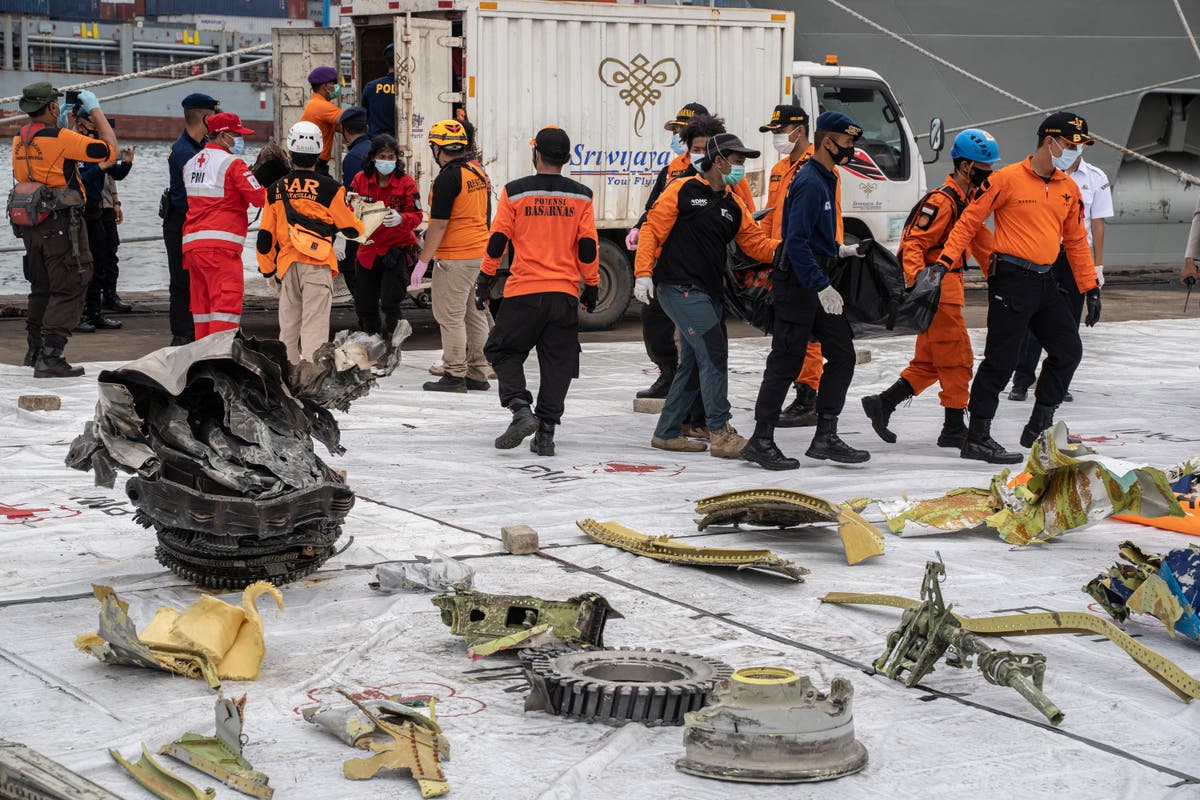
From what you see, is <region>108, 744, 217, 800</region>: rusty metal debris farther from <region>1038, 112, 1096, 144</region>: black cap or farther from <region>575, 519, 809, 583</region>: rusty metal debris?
<region>1038, 112, 1096, 144</region>: black cap

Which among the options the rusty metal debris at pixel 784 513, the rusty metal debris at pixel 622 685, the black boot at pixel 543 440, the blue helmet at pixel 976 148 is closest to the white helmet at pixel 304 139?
the black boot at pixel 543 440

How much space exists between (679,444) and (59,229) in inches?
180

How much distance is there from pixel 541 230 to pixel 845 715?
489cm

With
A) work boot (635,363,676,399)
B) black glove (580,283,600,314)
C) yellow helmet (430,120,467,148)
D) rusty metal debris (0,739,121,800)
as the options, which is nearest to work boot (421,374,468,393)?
work boot (635,363,676,399)

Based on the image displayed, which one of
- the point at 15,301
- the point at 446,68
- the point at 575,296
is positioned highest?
the point at 446,68

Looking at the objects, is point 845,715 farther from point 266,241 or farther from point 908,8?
point 908,8

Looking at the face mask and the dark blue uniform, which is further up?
the dark blue uniform

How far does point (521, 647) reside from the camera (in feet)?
15.7

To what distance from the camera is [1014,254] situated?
26.9ft

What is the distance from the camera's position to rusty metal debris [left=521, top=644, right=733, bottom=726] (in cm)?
419

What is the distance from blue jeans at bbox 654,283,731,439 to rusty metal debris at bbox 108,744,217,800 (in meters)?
4.90

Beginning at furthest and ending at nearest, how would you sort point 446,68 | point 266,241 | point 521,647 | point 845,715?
1. point 446,68
2. point 266,241
3. point 521,647
4. point 845,715

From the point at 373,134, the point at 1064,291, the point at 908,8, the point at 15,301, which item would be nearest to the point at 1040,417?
the point at 1064,291

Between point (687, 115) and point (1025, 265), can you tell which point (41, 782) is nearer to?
point (1025, 265)
